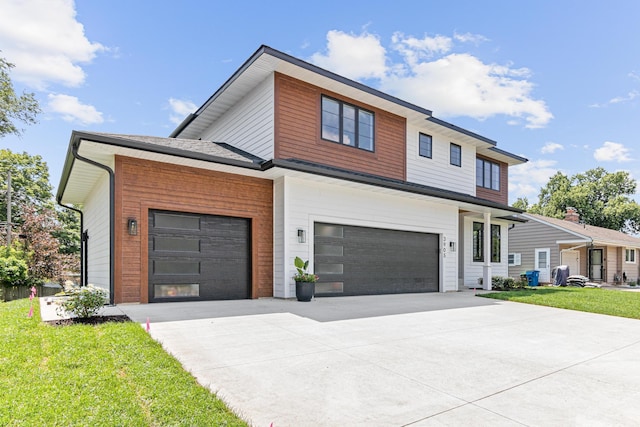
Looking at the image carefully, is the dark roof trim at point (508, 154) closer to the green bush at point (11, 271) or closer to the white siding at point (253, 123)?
the white siding at point (253, 123)

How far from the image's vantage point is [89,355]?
12.6 feet

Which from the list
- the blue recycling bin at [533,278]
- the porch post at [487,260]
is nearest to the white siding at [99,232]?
the porch post at [487,260]

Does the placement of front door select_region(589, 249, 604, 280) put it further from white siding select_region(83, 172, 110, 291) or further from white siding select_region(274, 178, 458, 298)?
white siding select_region(83, 172, 110, 291)

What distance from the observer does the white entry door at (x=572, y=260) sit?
22641 millimetres

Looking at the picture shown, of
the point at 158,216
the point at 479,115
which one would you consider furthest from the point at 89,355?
the point at 479,115

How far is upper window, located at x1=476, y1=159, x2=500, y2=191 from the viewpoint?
54.3ft

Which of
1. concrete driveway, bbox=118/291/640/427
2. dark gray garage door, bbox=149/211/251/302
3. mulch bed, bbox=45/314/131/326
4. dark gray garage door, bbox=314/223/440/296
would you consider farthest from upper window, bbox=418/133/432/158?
mulch bed, bbox=45/314/131/326

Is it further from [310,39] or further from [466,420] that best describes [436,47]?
[466,420]

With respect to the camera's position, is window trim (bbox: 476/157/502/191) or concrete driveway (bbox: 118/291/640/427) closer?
concrete driveway (bbox: 118/291/640/427)

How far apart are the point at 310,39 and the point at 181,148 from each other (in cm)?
672

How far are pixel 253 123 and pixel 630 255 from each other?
2861 cm

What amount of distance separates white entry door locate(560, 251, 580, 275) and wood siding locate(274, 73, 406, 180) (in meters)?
16.4

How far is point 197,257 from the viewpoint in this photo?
28.4 feet

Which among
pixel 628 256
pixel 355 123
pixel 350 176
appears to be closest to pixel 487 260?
pixel 355 123
